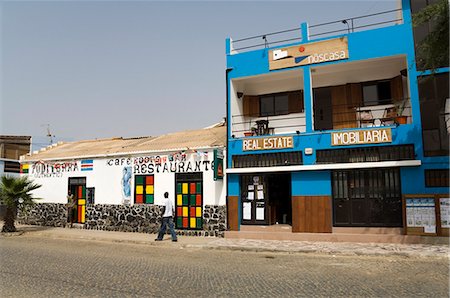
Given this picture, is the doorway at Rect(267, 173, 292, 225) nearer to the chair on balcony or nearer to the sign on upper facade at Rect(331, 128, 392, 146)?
the sign on upper facade at Rect(331, 128, 392, 146)

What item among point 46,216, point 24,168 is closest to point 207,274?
point 46,216

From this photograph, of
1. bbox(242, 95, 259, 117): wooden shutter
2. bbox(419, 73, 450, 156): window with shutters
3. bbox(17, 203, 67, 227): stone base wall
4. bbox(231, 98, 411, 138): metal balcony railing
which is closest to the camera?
bbox(419, 73, 450, 156): window with shutters

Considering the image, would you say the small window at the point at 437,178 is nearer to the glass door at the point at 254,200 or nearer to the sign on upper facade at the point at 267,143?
the sign on upper facade at the point at 267,143

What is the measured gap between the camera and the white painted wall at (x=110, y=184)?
15.6 metres

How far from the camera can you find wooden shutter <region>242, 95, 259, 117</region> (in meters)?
17.5

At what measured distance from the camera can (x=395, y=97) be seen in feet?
50.0

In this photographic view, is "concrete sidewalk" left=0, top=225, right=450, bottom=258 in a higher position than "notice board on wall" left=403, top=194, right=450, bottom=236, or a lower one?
lower

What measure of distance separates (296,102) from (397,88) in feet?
13.6

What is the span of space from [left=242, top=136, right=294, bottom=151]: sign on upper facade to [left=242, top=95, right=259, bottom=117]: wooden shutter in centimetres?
254

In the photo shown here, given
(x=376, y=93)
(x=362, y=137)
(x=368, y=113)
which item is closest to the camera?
(x=362, y=137)

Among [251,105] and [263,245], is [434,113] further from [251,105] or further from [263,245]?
[251,105]

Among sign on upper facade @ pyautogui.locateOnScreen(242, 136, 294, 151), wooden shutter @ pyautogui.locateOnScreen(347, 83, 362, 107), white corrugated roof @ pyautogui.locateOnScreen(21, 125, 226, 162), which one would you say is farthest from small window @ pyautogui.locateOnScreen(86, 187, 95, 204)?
wooden shutter @ pyautogui.locateOnScreen(347, 83, 362, 107)

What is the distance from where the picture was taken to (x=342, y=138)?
13.8 m

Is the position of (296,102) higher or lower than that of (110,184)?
higher
